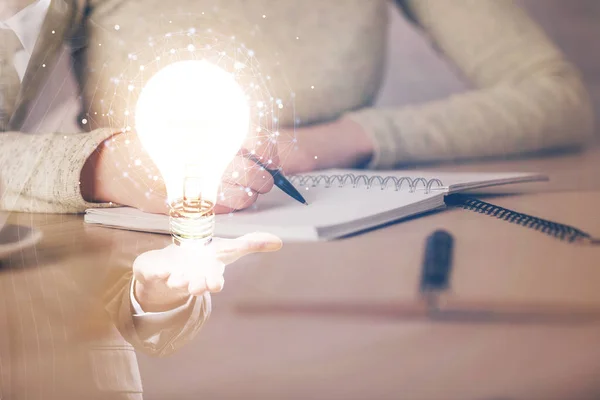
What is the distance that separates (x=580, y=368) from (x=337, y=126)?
39 cm

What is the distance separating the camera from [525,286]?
1.33ft

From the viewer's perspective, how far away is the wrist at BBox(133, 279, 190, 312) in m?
0.39

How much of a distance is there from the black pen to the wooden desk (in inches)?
3.2

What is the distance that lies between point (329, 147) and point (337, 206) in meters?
0.16

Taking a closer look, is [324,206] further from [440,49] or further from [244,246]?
[440,49]

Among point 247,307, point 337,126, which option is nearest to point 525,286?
point 247,307

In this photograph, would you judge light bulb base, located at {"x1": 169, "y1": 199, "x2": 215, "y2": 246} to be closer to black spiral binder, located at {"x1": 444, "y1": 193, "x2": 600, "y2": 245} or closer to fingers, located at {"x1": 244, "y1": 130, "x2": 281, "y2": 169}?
fingers, located at {"x1": 244, "y1": 130, "x2": 281, "y2": 169}

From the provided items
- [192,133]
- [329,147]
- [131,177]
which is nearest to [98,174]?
[131,177]

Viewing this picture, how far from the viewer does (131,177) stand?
19.7 inches

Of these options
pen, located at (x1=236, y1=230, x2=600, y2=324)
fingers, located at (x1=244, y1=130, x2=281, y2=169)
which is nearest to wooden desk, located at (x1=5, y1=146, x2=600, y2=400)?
pen, located at (x1=236, y1=230, x2=600, y2=324)

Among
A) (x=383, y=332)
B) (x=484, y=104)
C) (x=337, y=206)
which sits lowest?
(x=383, y=332)

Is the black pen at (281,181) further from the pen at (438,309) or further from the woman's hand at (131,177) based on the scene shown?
the pen at (438,309)

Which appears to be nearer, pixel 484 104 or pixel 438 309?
pixel 438 309

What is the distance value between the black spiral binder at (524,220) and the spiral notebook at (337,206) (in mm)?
12
